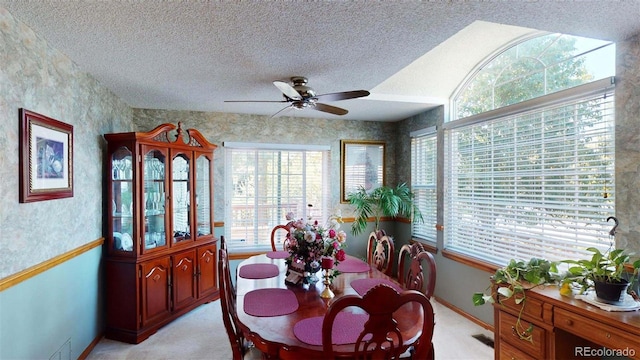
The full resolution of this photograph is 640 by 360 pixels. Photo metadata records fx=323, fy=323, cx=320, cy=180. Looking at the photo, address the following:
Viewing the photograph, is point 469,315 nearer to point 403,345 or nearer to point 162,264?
point 403,345

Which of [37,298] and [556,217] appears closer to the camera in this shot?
[37,298]

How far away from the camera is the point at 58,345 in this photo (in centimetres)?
229

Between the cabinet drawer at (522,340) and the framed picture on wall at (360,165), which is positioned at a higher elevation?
the framed picture on wall at (360,165)

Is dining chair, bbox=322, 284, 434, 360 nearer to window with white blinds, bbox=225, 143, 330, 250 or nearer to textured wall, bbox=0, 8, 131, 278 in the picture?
textured wall, bbox=0, 8, 131, 278

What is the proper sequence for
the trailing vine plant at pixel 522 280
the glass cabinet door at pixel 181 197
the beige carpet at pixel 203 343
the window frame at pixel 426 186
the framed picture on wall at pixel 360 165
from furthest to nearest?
the framed picture on wall at pixel 360 165 < the window frame at pixel 426 186 < the glass cabinet door at pixel 181 197 < the beige carpet at pixel 203 343 < the trailing vine plant at pixel 522 280

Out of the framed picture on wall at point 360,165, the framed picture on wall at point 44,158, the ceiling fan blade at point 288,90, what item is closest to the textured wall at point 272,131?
the framed picture on wall at point 360,165

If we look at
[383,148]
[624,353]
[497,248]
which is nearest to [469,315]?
[497,248]

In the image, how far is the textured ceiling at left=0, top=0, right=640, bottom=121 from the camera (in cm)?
Answer: 170

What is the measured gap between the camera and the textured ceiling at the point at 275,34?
1.70 metres

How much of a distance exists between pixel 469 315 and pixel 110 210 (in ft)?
12.4

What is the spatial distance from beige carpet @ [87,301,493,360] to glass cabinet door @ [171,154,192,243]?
91cm

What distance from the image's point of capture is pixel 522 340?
2.23 m

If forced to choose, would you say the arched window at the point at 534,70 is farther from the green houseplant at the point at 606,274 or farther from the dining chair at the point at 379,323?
the dining chair at the point at 379,323

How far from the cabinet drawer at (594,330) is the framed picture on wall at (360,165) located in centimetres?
312
